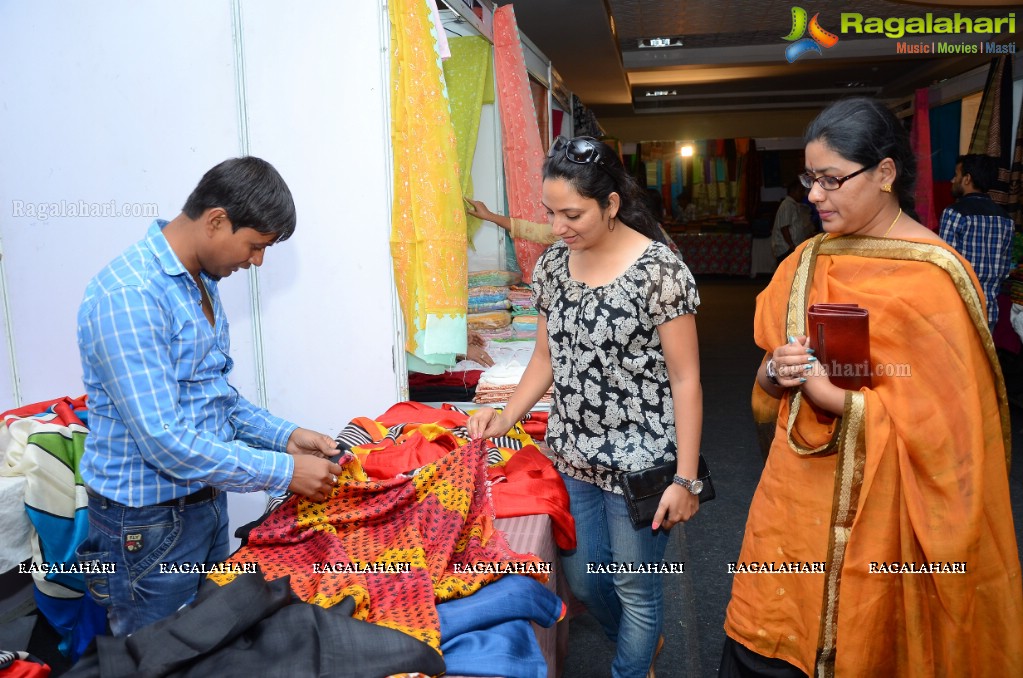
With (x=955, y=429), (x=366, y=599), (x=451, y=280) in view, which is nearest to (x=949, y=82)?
(x=451, y=280)

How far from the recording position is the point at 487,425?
222 centimetres

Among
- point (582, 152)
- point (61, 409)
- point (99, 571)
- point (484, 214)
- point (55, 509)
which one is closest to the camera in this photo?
point (99, 571)

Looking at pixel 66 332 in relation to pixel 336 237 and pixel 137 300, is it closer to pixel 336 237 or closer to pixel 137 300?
pixel 336 237

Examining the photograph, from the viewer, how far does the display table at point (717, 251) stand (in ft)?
47.5

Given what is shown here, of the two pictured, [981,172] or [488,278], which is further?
[981,172]

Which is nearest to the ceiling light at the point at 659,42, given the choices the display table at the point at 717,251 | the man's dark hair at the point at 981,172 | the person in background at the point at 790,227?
the person in background at the point at 790,227

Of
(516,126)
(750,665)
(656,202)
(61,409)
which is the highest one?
(516,126)

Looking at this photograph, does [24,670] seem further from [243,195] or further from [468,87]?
[468,87]

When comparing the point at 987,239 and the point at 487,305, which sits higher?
the point at 987,239

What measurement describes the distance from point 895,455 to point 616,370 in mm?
636

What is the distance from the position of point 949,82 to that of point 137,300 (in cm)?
885

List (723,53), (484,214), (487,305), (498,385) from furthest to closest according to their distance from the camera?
(723,53)
(487,305)
(484,214)
(498,385)

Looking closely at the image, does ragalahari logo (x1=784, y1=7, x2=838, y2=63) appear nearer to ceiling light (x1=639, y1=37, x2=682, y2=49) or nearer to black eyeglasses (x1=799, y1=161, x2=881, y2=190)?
ceiling light (x1=639, y1=37, x2=682, y2=49)

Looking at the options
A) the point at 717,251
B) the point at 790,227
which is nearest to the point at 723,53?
the point at 790,227
